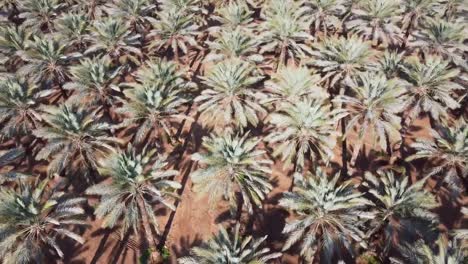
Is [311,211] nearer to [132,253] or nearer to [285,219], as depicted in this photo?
[285,219]

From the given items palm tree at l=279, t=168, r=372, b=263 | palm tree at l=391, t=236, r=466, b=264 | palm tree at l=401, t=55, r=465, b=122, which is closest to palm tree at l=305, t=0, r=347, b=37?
palm tree at l=401, t=55, r=465, b=122

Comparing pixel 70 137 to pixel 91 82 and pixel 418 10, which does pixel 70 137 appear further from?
pixel 418 10

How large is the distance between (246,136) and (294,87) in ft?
19.0

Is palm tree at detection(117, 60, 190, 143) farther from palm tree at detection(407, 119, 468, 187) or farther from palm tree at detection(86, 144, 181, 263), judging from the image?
palm tree at detection(407, 119, 468, 187)

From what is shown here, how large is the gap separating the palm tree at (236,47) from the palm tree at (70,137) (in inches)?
447

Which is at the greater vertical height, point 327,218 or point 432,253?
point 432,253

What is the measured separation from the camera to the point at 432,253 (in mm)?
18859

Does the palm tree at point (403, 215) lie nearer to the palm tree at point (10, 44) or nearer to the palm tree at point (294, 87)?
the palm tree at point (294, 87)

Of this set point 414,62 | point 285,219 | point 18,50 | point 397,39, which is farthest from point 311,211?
point 18,50

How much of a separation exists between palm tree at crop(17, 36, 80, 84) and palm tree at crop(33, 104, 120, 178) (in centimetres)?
719

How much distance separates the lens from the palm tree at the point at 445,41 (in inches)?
1204

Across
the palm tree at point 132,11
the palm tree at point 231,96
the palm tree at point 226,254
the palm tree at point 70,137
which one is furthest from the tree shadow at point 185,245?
the palm tree at point 132,11

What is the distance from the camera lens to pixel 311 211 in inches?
830

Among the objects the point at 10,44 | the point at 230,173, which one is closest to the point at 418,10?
the point at 230,173
